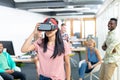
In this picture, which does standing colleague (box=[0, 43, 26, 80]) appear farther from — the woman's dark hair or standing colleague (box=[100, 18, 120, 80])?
the woman's dark hair

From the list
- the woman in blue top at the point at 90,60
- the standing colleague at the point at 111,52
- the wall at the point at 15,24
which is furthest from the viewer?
the wall at the point at 15,24

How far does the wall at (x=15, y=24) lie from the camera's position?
8520 millimetres

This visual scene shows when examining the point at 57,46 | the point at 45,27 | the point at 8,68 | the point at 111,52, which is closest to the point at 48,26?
the point at 45,27

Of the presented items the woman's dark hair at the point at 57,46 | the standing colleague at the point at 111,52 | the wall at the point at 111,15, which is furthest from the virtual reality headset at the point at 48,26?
the wall at the point at 111,15

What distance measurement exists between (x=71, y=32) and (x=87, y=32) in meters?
1.25

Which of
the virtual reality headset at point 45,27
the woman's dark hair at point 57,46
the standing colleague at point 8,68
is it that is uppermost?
the virtual reality headset at point 45,27

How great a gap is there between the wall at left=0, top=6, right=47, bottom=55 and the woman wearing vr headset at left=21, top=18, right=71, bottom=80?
5994 mm

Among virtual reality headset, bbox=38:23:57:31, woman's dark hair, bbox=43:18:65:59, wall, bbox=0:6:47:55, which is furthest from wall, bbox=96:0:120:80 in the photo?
virtual reality headset, bbox=38:23:57:31

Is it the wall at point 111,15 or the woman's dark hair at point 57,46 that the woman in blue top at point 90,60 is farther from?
the woman's dark hair at point 57,46

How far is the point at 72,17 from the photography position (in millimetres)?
18641

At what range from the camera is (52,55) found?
2215 mm

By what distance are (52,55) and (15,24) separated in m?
7.87

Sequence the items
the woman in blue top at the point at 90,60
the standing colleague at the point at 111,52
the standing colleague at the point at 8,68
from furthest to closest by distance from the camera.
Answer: the woman in blue top at the point at 90,60, the standing colleague at the point at 8,68, the standing colleague at the point at 111,52

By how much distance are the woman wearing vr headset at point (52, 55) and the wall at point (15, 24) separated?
236 inches
